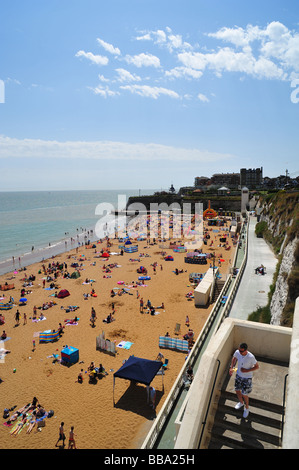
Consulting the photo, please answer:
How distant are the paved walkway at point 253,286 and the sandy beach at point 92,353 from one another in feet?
11.3

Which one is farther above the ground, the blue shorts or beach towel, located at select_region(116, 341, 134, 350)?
the blue shorts

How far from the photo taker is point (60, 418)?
11.2 meters

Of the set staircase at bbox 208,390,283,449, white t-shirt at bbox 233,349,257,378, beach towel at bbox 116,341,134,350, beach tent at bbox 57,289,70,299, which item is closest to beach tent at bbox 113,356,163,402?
beach towel at bbox 116,341,134,350

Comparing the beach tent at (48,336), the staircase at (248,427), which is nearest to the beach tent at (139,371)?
the beach tent at (48,336)

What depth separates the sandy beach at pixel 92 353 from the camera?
1065 centimetres

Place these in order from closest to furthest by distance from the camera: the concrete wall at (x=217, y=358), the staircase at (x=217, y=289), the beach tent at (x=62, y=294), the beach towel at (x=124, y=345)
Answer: the concrete wall at (x=217, y=358), the beach towel at (x=124, y=345), the staircase at (x=217, y=289), the beach tent at (x=62, y=294)

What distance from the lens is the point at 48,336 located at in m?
16.9

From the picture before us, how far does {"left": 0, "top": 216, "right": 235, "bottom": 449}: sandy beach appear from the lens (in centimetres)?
1065

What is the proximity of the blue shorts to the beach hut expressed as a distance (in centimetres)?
1176

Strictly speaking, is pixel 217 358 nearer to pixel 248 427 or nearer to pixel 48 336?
pixel 248 427

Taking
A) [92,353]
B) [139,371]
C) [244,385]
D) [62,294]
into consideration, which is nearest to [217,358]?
[244,385]

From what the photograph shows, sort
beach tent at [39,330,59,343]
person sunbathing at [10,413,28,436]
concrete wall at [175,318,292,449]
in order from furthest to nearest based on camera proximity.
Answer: beach tent at [39,330,59,343], person sunbathing at [10,413,28,436], concrete wall at [175,318,292,449]
